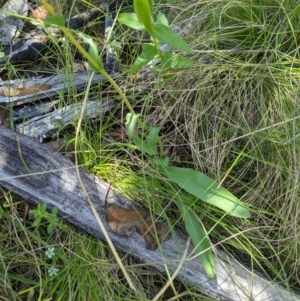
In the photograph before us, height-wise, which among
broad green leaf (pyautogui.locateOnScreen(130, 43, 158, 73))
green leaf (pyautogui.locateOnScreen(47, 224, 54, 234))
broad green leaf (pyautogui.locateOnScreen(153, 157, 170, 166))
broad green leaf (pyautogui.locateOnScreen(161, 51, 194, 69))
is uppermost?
broad green leaf (pyautogui.locateOnScreen(130, 43, 158, 73))

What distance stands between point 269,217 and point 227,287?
266 mm

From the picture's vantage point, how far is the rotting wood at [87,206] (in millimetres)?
1466

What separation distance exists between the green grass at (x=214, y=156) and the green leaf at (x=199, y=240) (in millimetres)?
41

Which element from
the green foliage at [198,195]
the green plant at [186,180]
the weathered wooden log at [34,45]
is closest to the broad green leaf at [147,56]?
the green plant at [186,180]

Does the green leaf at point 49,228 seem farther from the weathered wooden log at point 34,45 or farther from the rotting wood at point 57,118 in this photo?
the weathered wooden log at point 34,45

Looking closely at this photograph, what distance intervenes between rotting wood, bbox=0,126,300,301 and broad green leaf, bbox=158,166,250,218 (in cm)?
16

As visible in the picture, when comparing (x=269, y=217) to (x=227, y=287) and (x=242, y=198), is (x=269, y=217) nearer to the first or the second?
(x=242, y=198)

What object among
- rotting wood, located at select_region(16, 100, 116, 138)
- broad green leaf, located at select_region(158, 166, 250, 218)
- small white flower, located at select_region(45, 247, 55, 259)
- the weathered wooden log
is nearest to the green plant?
A: broad green leaf, located at select_region(158, 166, 250, 218)

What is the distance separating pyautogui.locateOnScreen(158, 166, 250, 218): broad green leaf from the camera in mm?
1437

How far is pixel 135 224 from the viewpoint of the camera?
59.5 inches

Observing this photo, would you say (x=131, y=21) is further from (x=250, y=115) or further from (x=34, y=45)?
(x=34, y=45)

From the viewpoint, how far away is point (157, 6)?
1.84 m

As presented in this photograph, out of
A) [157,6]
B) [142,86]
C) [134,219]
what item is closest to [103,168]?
[134,219]

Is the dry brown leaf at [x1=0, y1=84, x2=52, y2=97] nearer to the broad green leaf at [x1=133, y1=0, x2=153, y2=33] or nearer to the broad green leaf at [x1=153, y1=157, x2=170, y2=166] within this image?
the broad green leaf at [x1=153, y1=157, x2=170, y2=166]
